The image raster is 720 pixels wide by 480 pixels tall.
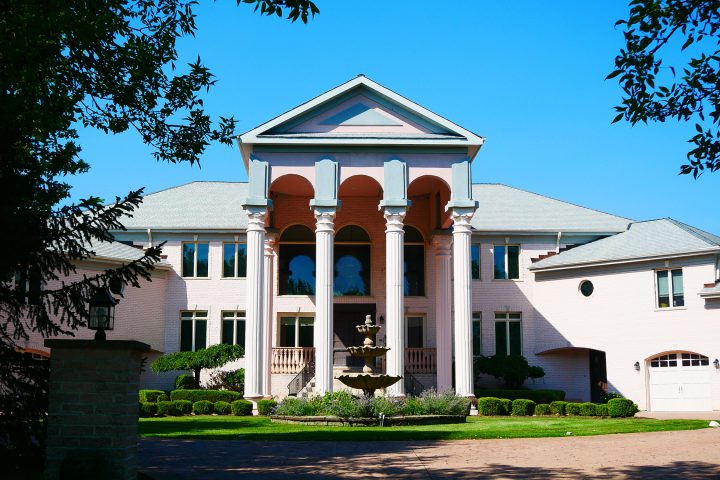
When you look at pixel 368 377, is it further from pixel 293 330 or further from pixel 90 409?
pixel 90 409

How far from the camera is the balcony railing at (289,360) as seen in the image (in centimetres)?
3366

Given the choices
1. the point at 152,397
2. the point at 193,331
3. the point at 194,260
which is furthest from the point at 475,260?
the point at 152,397

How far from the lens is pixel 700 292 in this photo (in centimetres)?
3259

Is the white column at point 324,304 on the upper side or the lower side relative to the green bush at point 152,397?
upper

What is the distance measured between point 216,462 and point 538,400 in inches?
902

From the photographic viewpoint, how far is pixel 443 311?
34.1 m

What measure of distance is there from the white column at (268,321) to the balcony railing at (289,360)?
1.16m

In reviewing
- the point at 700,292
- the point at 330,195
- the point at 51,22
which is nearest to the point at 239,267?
the point at 330,195

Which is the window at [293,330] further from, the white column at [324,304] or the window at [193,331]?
the white column at [324,304]

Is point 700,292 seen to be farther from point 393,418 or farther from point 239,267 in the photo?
point 239,267

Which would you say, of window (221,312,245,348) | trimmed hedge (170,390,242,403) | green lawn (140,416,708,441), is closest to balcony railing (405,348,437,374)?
trimmed hedge (170,390,242,403)

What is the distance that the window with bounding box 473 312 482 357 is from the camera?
3884cm

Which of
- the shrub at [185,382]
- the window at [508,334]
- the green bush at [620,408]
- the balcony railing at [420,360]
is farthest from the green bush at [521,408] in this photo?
the shrub at [185,382]

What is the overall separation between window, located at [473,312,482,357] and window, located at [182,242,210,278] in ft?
43.6
